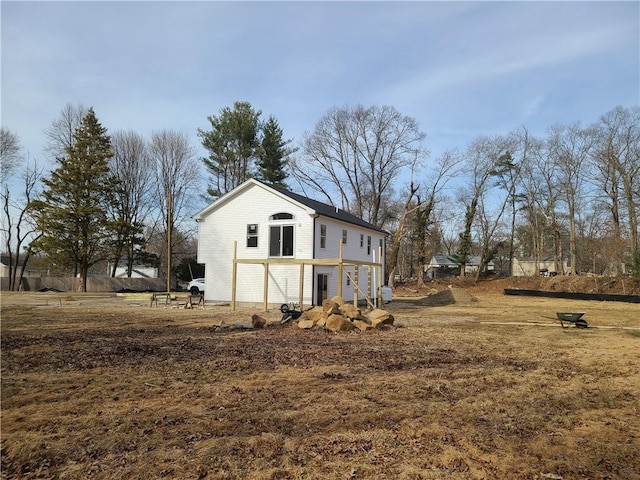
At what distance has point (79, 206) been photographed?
36.9 m

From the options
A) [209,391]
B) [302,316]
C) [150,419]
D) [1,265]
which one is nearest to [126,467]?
[150,419]

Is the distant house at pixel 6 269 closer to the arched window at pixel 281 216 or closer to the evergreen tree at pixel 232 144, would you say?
the evergreen tree at pixel 232 144

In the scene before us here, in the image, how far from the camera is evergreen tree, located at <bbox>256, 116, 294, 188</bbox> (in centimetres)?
4419

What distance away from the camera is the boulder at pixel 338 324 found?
1390 centimetres

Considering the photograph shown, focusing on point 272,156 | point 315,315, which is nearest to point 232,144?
point 272,156

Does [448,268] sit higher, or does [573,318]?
[448,268]

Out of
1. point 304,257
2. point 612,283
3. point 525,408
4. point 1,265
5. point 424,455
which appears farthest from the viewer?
point 1,265

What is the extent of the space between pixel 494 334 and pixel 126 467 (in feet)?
40.0

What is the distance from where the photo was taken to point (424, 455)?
14.8ft

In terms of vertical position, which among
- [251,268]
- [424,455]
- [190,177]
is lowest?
[424,455]

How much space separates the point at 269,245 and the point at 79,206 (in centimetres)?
2232

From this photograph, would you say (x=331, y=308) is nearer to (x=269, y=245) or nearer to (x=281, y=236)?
(x=281, y=236)

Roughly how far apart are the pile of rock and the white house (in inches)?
225

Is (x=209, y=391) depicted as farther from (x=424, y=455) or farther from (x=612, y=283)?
(x=612, y=283)
